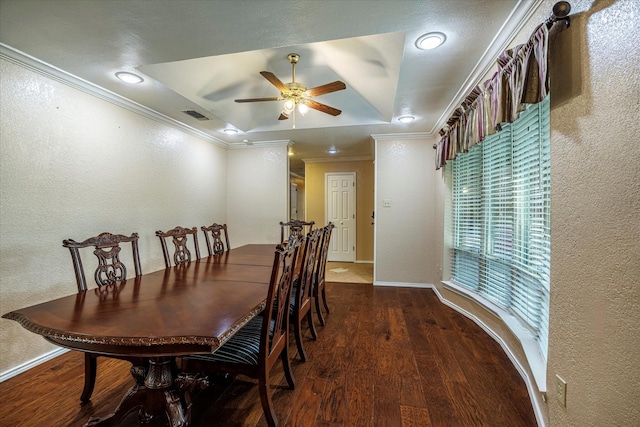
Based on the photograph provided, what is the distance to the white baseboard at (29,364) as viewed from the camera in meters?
1.97

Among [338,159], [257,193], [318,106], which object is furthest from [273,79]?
[338,159]

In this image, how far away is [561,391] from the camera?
50.7 inches

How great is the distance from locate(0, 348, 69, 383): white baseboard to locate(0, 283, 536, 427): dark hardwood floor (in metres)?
0.04

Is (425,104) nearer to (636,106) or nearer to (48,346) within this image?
(636,106)

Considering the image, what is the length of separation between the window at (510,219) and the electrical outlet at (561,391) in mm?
419

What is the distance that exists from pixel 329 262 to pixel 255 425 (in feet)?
15.7

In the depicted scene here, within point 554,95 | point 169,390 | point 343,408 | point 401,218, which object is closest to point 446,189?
point 401,218

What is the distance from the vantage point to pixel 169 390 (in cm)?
135

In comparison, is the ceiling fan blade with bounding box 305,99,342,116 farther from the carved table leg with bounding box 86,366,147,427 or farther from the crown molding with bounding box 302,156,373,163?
the crown molding with bounding box 302,156,373,163

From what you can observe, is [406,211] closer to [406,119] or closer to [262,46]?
[406,119]

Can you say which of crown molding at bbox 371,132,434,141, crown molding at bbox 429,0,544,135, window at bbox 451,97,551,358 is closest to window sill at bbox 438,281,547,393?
window at bbox 451,97,551,358

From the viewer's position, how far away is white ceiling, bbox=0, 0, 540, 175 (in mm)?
1570

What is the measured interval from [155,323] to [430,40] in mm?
2238

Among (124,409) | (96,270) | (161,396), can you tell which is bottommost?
(124,409)
